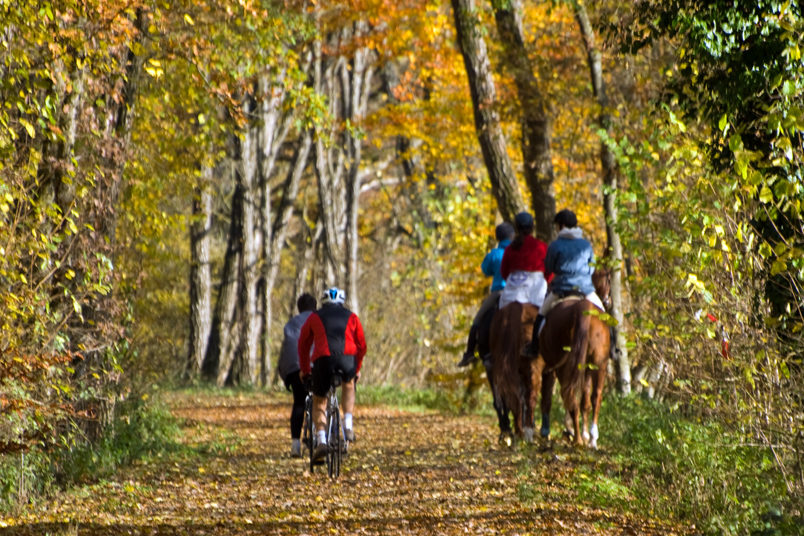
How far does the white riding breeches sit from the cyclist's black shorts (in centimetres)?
274

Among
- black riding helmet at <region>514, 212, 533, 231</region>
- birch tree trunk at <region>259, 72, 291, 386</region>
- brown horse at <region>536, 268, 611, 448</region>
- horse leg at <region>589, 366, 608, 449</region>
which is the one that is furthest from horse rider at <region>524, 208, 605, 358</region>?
birch tree trunk at <region>259, 72, 291, 386</region>

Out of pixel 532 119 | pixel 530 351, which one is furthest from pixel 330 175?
pixel 530 351

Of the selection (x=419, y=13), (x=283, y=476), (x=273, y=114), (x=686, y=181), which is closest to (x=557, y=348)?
(x=686, y=181)

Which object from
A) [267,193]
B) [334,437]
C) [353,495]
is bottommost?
[353,495]

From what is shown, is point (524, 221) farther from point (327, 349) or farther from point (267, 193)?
point (267, 193)

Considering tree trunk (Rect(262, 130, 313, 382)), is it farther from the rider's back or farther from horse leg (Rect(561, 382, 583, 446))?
horse leg (Rect(561, 382, 583, 446))

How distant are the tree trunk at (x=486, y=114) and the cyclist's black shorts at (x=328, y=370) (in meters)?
6.69

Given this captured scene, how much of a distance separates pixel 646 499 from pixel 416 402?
48.5ft

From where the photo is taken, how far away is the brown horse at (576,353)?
459 inches

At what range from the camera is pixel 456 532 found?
779cm

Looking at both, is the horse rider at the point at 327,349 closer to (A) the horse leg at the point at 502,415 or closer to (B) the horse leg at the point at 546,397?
(B) the horse leg at the point at 546,397

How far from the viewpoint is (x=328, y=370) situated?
1101 centimetres

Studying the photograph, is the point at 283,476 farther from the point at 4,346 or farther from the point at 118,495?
the point at 4,346

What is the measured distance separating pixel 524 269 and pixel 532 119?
5.02 m
